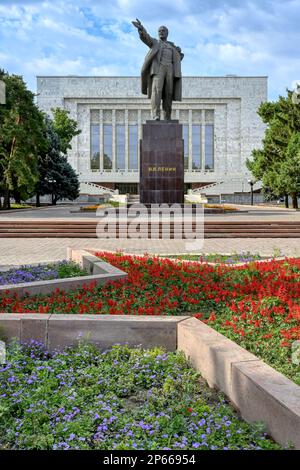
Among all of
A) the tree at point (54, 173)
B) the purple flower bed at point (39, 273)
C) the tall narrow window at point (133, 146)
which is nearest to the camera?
the purple flower bed at point (39, 273)

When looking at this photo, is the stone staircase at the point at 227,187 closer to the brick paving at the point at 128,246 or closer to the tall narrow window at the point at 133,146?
the tall narrow window at the point at 133,146

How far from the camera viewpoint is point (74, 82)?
7000 cm

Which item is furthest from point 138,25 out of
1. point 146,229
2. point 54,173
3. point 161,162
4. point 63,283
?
point 54,173

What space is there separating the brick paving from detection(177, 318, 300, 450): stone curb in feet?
20.7

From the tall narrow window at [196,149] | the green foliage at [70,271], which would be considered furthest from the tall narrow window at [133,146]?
the green foliage at [70,271]

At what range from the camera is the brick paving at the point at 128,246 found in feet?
33.7

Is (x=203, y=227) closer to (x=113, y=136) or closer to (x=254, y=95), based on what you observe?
(x=113, y=136)

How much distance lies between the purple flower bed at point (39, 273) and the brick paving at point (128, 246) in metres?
1.63

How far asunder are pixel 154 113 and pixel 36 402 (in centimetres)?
1822

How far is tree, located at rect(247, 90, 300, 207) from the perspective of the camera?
3035 cm

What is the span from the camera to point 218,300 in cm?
502

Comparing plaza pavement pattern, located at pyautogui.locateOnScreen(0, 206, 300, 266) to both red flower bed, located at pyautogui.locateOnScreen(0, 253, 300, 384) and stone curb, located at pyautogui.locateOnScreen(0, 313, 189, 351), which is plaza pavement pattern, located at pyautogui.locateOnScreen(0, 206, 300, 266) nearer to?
red flower bed, located at pyautogui.locateOnScreen(0, 253, 300, 384)

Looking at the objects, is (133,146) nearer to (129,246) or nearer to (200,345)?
(129,246)

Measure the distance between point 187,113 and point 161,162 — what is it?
51339 millimetres
